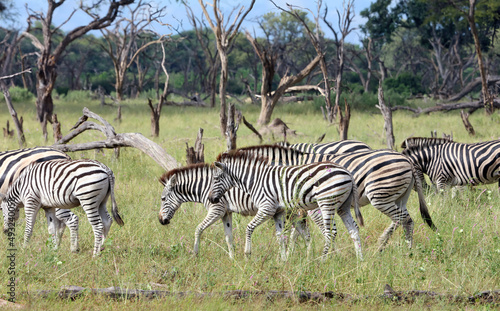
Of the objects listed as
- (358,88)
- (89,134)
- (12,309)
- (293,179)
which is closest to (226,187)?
(293,179)

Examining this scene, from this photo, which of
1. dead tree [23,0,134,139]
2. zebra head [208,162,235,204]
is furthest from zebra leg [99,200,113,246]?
dead tree [23,0,134,139]

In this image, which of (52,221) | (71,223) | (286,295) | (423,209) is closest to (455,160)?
(423,209)

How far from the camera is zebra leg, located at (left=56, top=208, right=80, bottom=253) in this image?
531cm

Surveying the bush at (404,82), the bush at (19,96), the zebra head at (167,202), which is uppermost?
the bush at (404,82)

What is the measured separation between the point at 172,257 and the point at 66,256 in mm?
1062

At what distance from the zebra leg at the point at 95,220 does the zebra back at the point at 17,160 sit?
Answer: 1.43 m

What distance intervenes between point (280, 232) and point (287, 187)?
430mm

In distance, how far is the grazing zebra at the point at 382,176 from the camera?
5285 mm

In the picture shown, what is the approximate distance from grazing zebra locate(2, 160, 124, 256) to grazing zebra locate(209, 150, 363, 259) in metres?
1.14

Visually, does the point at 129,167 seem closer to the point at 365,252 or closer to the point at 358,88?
the point at 365,252

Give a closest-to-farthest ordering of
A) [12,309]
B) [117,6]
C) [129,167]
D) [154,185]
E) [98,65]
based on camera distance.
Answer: [12,309] < [154,185] < [129,167] < [117,6] < [98,65]

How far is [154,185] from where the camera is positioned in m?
8.21

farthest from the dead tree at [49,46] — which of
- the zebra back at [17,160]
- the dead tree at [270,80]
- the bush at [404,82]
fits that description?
the bush at [404,82]

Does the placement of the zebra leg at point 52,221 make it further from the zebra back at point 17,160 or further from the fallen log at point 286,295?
the fallen log at point 286,295
